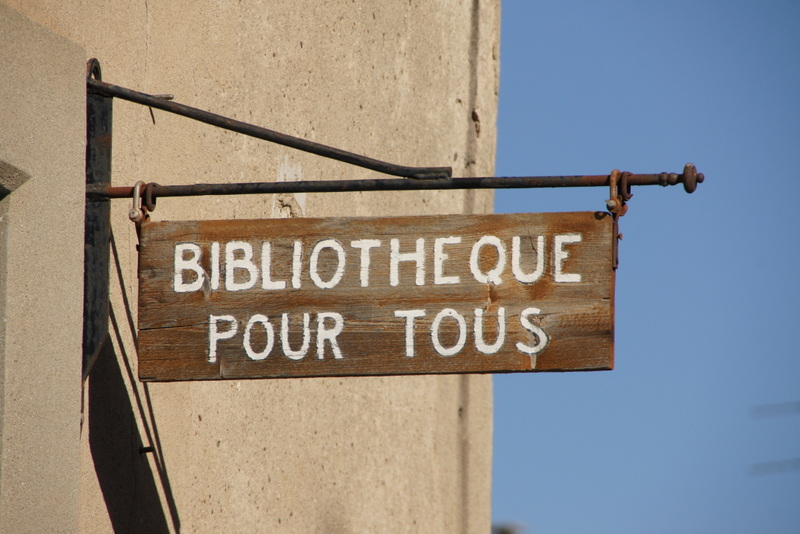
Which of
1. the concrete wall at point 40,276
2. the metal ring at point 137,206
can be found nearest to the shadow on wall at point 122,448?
the concrete wall at point 40,276

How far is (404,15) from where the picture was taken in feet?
18.1

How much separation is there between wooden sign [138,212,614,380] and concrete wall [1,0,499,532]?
532 mm

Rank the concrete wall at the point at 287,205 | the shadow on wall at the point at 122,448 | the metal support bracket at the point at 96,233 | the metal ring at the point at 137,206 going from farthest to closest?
the concrete wall at the point at 287,205 → the shadow on wall at the point at 122,448 → the metal support bracket at the point at 96,233 → the metal ring at the point at 137,206

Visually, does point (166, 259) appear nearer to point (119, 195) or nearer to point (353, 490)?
point (119, 195)

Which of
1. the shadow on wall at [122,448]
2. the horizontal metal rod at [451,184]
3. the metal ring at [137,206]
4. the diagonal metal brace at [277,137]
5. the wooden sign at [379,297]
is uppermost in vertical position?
the diagonal metal brace at [277,137]

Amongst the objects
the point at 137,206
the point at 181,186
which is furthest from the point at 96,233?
the point at 181,186

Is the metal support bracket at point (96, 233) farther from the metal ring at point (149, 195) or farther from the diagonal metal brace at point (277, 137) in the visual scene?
the metal ring at point (149, 195)

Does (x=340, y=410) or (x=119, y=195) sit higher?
(x=119, y=195)

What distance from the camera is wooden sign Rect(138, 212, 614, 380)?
8.28ft

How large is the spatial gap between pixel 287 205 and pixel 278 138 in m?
1.57

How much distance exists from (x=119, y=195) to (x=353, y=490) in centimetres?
230

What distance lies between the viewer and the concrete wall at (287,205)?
3.14 meters

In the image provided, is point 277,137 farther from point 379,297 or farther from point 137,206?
point 379,297

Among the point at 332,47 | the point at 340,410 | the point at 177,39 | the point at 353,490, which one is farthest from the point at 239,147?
the point at 353,490
